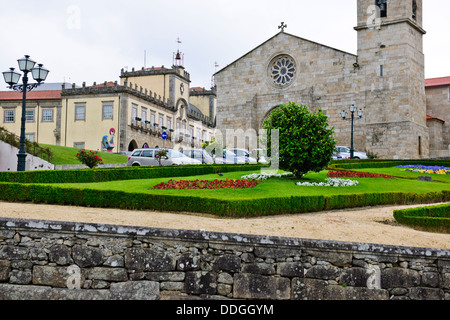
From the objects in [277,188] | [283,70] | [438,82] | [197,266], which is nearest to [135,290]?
[197,266]

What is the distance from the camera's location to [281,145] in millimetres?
16234

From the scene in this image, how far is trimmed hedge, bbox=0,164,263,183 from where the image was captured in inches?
563

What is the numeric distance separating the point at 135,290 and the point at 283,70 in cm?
3426

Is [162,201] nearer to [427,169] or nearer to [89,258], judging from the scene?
[89,258]

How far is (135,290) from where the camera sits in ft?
19.4

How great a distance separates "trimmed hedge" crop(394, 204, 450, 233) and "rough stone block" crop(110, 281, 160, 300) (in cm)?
698

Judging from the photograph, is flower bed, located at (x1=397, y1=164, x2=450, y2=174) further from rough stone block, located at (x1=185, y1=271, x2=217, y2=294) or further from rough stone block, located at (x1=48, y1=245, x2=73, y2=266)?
rough stone block, located at (x1=48, y1=245, x2=73, y2=266)

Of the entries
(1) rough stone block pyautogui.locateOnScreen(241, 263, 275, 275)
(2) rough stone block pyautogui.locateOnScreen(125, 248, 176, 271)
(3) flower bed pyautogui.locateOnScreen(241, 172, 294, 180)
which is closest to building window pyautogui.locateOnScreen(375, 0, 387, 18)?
(3) flower bed pyautogui.locateOnScreen(241, 172, 294, 180)

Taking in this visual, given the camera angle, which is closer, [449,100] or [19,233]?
[19,233]

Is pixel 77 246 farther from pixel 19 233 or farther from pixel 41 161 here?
pixel 41 161

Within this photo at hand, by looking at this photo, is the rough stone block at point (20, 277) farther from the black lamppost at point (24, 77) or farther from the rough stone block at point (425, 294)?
the black lamppost at point (24, 77)

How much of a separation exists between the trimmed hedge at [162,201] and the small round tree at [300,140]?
349 centimetres
